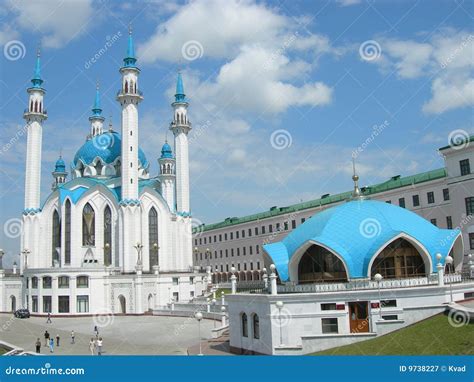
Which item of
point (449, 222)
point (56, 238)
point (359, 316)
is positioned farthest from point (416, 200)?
point (56, 238)

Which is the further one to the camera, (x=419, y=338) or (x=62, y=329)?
(x=62, y=329)

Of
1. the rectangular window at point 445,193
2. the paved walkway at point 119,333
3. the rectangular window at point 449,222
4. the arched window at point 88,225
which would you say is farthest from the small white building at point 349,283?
the arched window at point 88,225

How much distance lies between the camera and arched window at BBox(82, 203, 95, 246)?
55438 millimetres

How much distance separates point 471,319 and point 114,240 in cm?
4262

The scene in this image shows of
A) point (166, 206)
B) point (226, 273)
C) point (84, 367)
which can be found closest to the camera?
point (84, 367)

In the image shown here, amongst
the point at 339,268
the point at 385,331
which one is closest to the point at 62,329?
the point at 339,268

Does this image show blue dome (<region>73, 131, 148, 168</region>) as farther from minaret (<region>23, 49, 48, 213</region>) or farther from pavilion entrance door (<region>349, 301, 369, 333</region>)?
pavilion entrance door (<region>349, 301, 369, 333</region>)

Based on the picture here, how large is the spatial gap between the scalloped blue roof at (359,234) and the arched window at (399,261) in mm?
603

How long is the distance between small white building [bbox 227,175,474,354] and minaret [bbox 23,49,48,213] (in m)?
38.2

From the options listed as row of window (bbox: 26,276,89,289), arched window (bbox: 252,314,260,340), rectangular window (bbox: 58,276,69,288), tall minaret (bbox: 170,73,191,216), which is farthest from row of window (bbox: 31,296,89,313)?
arched window (bbox: 252,314,260,340)

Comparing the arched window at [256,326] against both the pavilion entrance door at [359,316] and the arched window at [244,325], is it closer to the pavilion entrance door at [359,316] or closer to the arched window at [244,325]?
the arched window at [244,325]

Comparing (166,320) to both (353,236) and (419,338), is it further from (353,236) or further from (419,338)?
(419,338)

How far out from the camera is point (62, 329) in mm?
37312

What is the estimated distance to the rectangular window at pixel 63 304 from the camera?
1860 inches
